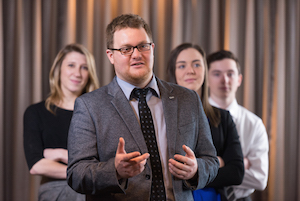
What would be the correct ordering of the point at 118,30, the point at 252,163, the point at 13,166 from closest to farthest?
the point at 118,30 → the point at 252,163 → the point at 13,166

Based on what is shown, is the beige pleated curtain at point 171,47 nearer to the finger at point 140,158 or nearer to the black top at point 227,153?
the black top at point 227,153

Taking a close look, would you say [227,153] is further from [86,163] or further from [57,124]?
[57,124]

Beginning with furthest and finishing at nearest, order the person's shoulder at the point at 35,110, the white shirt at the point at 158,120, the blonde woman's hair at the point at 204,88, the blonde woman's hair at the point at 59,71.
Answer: the blonde woman's hair at the point at 59,71, the person's shoulder at the point at 35,110, the blonde woman's hair at the point at 204,88, the white shirt at the point at 158,120

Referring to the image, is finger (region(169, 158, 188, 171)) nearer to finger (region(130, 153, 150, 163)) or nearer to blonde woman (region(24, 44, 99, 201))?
finger (region(130, 153, 150, 163))

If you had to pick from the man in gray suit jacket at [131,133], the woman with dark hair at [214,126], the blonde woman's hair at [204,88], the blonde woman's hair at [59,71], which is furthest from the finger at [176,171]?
the blonde woman's hair at [59,71]

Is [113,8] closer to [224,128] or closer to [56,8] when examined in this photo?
[56,8]

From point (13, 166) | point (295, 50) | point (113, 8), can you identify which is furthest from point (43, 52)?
point (295, 50)

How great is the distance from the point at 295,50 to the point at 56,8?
2.49 meters

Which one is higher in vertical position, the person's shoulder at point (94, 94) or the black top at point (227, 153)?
the person's shoulder at point (94, 94)

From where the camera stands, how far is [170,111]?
4.84ft

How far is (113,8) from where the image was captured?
3.19m

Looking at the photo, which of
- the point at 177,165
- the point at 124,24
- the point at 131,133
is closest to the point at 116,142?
the point at 131,133

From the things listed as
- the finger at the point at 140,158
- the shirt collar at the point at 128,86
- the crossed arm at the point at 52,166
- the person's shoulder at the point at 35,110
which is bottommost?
the crossed arm at the point at 52,166

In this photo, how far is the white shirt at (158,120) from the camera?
1.41 metres
